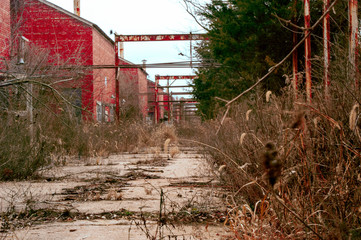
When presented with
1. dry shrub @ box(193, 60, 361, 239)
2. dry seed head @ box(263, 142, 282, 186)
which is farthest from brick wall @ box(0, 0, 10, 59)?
dry seed head @ box(263, 142, 282, 186)

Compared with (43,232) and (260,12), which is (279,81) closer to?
(260,12)

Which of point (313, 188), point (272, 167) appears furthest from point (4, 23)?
point (272, 167)

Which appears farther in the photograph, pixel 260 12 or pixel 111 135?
pixel 111 135

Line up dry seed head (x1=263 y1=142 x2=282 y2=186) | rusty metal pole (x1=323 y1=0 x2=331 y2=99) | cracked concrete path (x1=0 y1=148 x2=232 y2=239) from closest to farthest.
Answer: dry seed head (x1=263 y1=142 x2=282 y2=186) < cracked concrete path (x1=0 y1=148 x2=232 y2=239) < rusty metal pole (x1=323 y1=0 x2=331 y2=99)

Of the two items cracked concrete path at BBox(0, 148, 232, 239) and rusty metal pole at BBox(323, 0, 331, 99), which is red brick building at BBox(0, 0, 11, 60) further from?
rusty metal pole at BBox(323, 0, 331, 99)

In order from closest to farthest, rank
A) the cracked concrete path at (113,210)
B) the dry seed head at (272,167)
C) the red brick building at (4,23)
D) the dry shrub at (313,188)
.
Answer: the dry seed head at (272,167)
the dry shrub at (313,188)
the cracked concrete path at (113,210)
the red brick building at (4,23)

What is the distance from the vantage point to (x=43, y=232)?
3.38 metres

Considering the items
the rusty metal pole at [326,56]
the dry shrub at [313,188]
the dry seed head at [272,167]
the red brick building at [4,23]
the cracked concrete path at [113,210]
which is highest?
the red brick building at [4,23]

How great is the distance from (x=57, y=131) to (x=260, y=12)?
5659 mm

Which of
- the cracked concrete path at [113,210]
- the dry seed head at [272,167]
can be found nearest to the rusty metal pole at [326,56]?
the cracked concrete path at [113,210]

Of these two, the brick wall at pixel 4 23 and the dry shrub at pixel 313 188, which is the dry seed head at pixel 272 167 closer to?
the dry shrub at pixel 313 188

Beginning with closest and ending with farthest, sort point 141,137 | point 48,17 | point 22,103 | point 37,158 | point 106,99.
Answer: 1. point 37,158
2. point 22,103
3. point 141,137
4. point 48,17
5. point 106,99

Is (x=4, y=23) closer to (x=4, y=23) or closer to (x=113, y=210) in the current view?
(x=4, y=23)

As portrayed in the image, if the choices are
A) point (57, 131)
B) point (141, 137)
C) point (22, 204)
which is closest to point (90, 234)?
point (22, 204)
